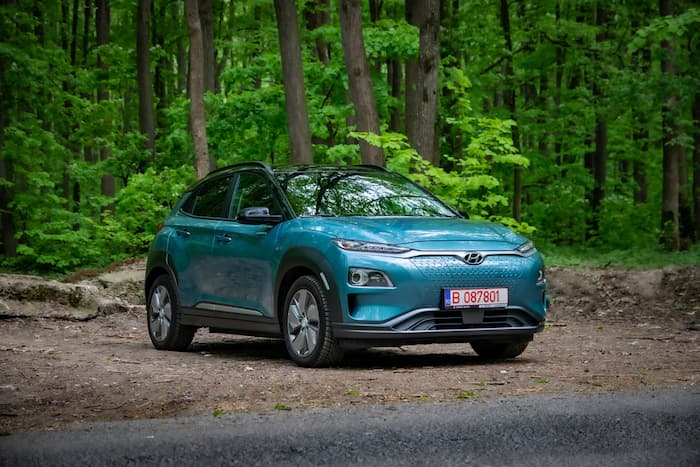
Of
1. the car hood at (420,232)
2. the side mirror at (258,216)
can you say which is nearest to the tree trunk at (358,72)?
the side mirror at (258,216)

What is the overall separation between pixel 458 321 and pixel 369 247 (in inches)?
38.3

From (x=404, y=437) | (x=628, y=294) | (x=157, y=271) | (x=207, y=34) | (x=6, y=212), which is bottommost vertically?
(x=628, y=294)

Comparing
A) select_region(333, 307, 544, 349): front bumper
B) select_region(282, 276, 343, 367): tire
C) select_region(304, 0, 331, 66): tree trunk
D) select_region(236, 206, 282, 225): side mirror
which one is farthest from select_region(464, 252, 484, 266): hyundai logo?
select_region(304, 0, 331, 66): tree trunk

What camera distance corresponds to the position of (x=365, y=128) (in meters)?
17.2

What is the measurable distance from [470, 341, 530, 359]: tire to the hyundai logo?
4.02ft

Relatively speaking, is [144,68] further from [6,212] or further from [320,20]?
[6,212]

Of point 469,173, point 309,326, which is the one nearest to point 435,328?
point 309,326

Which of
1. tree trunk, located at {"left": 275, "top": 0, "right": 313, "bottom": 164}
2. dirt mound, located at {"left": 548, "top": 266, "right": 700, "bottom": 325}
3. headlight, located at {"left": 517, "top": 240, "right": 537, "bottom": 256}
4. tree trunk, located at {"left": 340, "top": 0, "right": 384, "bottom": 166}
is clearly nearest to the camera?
→ headlight, located at {"left": 517, "top": 240, "right": 537, "bottom": 256}

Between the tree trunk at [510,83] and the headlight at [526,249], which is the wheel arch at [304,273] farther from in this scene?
the tree trunk at [510,83]

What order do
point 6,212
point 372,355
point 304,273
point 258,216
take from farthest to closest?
point 6,212 → point 372,355 → point 258,216 → point 304,273

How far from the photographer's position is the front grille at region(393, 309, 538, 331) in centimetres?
831

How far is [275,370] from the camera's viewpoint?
8.74 meters

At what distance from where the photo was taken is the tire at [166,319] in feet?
35.7

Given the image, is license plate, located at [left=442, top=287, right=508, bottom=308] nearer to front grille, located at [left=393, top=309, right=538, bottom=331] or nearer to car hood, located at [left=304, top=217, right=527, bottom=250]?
front grille, located at [left=393, top=309, right=538, bottom=331]
